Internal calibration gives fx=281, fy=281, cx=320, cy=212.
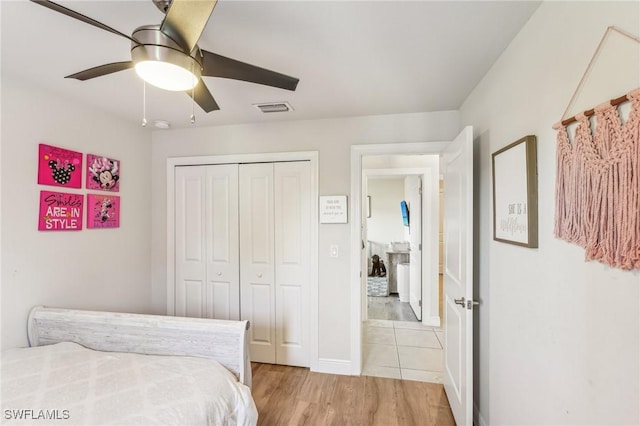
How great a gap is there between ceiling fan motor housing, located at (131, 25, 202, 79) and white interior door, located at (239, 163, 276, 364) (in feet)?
5.63

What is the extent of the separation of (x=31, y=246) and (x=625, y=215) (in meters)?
3.05

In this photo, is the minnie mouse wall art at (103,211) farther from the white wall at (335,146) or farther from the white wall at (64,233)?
the white wall at (335,146)

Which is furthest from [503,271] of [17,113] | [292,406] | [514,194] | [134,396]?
[17,113]

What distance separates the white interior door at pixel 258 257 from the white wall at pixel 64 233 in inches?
41.2

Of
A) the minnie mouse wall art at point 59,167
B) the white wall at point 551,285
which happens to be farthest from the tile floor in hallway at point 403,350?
the minnie mouse wall art at point 59,167

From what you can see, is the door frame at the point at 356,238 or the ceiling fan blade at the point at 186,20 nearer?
the ceiling fan blade at the point at 186,20

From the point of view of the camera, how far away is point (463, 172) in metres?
1.79

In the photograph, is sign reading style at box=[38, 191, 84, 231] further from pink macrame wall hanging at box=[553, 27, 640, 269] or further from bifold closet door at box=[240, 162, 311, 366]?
pink macrame wall hanging at box=[553, 27, 640, 269]

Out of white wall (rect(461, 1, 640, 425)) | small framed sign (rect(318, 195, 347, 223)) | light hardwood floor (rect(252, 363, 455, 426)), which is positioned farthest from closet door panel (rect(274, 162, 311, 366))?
white wall (rect(461, 1, 640, 425))

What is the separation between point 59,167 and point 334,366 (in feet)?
9.04

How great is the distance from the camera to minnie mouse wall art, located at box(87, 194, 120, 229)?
2.33 meters

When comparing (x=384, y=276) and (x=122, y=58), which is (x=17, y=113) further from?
(x=384, y=276)

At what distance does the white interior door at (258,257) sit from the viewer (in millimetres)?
2762
